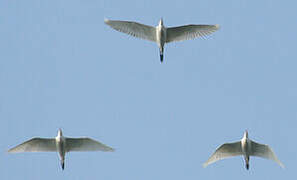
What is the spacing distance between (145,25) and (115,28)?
47.3 inches

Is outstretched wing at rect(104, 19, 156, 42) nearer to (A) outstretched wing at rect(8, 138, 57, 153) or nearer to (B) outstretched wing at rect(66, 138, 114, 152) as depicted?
(B) outstretched wing at rect(66, 138, 114, 152)

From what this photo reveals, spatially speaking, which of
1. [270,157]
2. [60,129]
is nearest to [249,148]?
[270,157]

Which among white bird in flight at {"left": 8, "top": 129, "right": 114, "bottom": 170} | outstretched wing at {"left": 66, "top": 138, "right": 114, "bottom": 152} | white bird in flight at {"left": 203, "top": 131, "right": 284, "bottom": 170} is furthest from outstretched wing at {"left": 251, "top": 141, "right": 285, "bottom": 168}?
outstretched wing at {"left": 66, "top": 138, "right": 114, "bottom": 152}

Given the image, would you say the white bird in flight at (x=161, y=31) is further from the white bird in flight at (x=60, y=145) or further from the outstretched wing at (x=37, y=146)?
the outstretched wing at (x=37, y=146)

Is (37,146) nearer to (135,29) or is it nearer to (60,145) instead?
(60,145)

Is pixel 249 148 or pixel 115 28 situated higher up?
pixel 115 28

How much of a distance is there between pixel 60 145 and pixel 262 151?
316 inches

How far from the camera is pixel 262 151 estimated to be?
1454 inches

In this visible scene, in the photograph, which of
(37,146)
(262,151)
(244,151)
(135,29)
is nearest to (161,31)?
(135,29)

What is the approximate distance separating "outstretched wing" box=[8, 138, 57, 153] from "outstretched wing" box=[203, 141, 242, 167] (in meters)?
6.23

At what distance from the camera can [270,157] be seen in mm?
36875

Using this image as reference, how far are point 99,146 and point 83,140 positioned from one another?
2.26 ft

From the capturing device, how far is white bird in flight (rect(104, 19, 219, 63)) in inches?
1459

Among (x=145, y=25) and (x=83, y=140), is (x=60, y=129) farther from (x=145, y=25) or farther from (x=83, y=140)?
(x=145, y=25)
